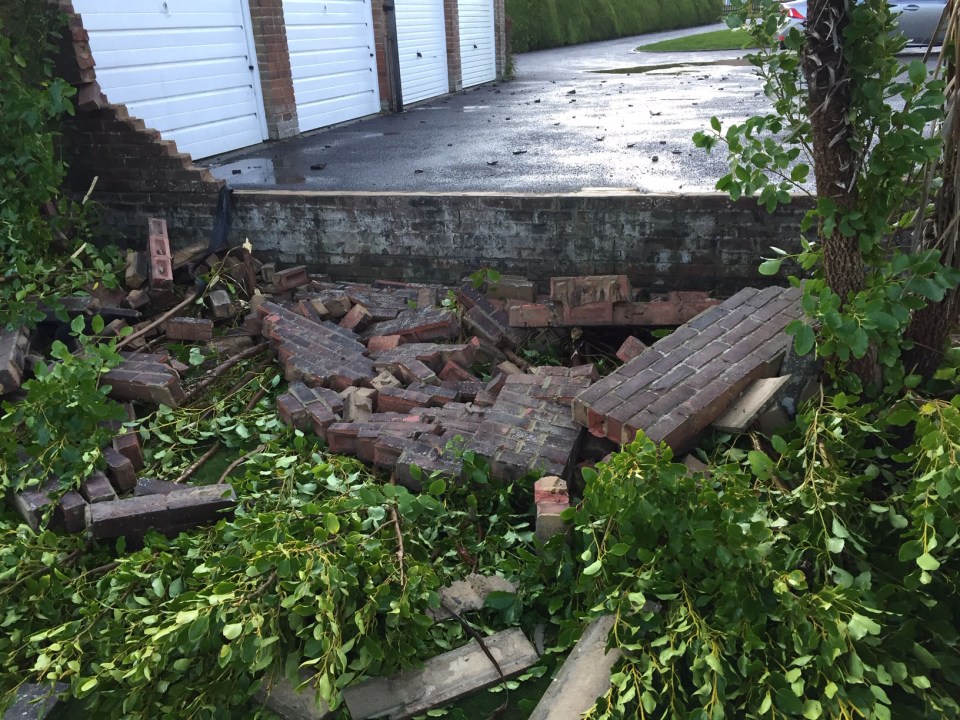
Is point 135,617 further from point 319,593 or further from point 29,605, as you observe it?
point 319,593

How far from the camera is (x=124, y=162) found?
6.04m

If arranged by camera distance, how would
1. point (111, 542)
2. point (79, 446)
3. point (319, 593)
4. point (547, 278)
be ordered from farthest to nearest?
point (547, 278), point (79, 446), point (111, 542), point (319, 593)

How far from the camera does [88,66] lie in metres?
5.94

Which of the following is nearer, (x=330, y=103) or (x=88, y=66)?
(x=88, y=66)

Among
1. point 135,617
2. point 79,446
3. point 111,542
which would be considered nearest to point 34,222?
point 79,446

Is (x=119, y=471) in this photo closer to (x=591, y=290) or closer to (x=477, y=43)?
(x=591, y=290)

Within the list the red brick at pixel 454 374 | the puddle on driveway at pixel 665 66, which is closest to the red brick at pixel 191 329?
the red brick at pixel 454 374

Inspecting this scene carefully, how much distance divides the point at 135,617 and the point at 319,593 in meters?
0.86

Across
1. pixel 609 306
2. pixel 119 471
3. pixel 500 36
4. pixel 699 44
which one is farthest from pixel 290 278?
pixel 699 44

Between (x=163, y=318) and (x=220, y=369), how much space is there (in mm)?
769

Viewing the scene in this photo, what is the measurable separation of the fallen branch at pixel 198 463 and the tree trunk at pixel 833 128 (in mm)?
3379

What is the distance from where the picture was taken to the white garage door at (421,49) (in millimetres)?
12656

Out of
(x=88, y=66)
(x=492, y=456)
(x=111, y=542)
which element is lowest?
(x=111, y=542)

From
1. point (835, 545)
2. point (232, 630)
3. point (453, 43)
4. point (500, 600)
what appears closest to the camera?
point (232, 630)
